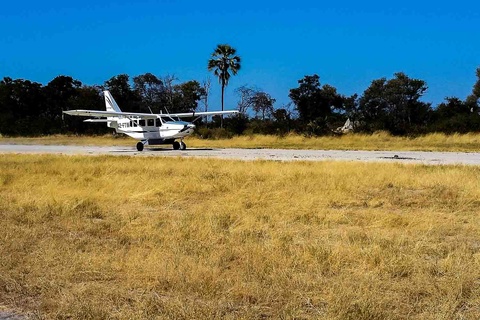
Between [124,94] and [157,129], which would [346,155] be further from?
[124,94]

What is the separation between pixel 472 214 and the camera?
7918 millimetres

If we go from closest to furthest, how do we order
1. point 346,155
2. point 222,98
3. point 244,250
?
point 244,250 < point 346,155 < point 222,98

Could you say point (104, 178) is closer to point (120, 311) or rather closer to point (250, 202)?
point (250, 202)

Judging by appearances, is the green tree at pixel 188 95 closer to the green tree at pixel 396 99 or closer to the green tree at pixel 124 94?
the green tree at pixel 124 94

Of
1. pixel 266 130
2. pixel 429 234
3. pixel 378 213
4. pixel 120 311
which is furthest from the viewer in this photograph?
pixel 266 130

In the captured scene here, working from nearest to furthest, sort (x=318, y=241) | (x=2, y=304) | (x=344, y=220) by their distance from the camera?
(x=2, y=304) < (x=318, y=241) < (x=344, y=220)

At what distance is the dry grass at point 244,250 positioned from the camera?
382cm

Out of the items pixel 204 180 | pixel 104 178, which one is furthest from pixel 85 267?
pixel 104 178

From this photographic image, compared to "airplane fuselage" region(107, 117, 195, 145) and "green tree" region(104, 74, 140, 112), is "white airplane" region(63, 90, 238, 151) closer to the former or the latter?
"airplane fuselage" region(107, 117, 195, 145)

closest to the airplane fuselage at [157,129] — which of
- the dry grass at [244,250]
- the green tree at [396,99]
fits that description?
the dry grass at [244,250]

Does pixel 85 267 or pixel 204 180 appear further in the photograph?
pixel 204 180

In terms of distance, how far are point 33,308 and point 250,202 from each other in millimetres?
5541

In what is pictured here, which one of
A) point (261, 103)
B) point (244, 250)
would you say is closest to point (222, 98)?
point (261, 103)

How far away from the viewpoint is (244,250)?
538 centimetres
